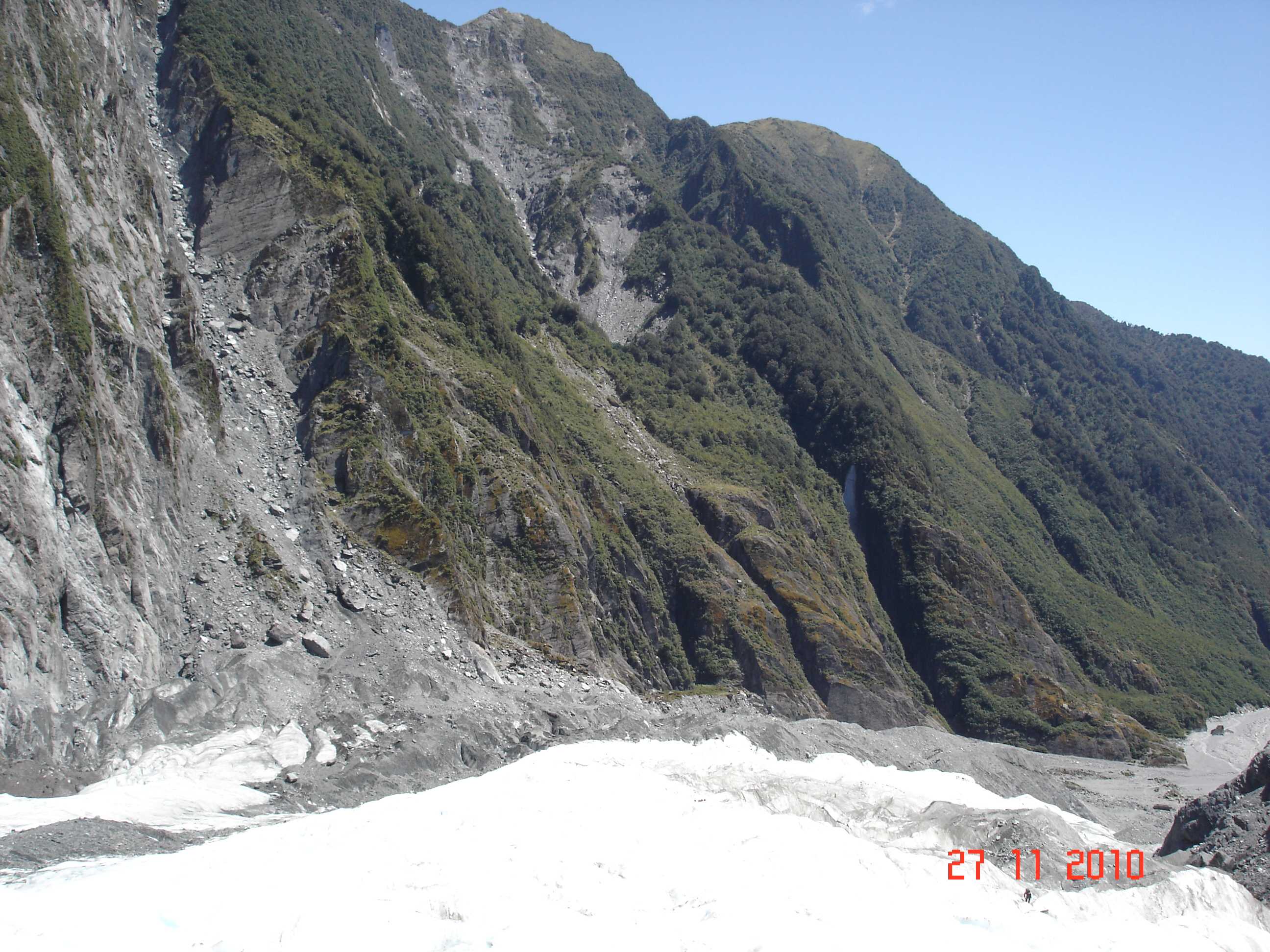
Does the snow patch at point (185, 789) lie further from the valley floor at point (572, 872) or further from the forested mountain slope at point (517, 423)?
the forested mountain slope at point (517, 423)

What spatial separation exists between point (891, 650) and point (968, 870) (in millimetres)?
58482

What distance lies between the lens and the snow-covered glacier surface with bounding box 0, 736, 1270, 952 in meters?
16.3

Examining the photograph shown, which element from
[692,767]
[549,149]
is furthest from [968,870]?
[549,149]

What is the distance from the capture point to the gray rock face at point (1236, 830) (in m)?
23.9

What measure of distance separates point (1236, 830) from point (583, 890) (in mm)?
20148

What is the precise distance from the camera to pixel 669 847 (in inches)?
877

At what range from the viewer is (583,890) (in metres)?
19.9

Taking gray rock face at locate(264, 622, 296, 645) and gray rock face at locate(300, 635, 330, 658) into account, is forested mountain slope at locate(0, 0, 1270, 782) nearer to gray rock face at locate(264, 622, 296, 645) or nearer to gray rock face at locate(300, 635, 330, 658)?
gray rock face at locate(264, 622, 296, 645)

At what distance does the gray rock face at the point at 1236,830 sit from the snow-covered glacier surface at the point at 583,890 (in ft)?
6.29

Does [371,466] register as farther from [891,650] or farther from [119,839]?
[891,650]
